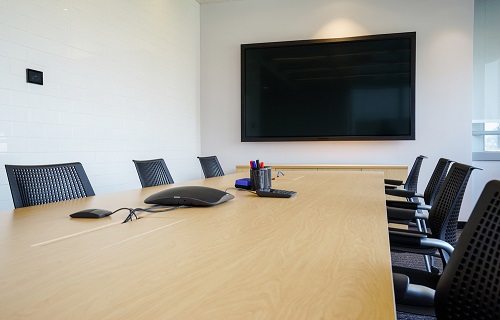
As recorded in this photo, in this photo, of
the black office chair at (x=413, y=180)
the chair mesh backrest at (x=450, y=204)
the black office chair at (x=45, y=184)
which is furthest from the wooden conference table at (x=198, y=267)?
the black office chair at (x=413, y=180)

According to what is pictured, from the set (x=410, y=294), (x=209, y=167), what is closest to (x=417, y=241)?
(x=410, y=294)

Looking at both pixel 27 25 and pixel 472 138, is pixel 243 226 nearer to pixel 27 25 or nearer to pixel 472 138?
pixel 27 25

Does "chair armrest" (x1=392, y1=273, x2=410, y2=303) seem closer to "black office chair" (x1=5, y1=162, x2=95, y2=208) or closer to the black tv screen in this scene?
"black office chair" (x1=5, y1=162, x2=95, y2=208)

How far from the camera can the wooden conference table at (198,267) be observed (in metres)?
0.55

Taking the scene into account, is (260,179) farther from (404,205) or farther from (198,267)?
(198,267)

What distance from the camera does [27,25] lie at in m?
3.06

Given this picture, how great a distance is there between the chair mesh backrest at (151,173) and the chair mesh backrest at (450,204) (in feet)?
5.96

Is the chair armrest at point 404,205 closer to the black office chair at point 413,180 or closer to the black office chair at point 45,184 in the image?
the black office chair at point 413,180

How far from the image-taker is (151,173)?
9.53 ft

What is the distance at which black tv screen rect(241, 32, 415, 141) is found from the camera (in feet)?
17.2

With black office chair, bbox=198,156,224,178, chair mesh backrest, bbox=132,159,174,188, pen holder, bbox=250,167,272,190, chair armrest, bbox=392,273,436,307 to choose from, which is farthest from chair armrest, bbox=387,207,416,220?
black office chair, bbox=198,156,224,178

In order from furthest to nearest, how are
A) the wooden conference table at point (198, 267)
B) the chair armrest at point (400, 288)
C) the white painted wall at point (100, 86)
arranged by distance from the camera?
the white painted wall at point (100, 86) → the chair armrest at point (400, 288) → the wooden conference table at point (198, 267)

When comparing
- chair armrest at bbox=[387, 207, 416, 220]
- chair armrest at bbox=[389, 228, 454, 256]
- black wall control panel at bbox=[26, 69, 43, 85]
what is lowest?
chair armrest at bbox=[387, 207, 416, 220]

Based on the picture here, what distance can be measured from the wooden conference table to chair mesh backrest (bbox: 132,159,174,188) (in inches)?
55.7
